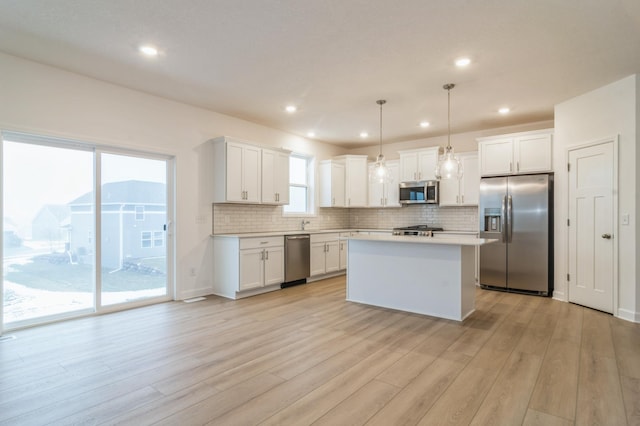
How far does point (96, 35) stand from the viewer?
3.07 m

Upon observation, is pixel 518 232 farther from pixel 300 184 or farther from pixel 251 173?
pixel 251 173

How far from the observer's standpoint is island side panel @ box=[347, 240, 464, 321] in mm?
3939

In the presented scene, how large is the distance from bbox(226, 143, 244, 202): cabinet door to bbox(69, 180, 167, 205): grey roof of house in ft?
2.96

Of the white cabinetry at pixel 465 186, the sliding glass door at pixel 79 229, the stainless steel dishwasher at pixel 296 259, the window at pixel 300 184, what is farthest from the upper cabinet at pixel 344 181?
the sliding glass door at pixel 79 229

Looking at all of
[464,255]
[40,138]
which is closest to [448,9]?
[464,255]

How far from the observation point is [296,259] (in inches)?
231

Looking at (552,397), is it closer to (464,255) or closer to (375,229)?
(464,255)

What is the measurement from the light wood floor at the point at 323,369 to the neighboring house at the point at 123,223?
2.61 feet

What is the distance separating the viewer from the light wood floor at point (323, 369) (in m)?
2.09

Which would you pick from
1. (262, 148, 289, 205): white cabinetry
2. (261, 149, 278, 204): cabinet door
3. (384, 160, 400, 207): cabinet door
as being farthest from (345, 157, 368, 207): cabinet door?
(261, 149, 278, 204): cabinet door

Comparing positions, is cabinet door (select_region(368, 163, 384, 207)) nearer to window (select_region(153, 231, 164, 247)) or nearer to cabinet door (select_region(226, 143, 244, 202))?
cabinet door (select_region(226, 143, 244, 202))

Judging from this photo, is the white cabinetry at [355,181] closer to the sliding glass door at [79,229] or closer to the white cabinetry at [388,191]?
the white cabinetry at [388,191]

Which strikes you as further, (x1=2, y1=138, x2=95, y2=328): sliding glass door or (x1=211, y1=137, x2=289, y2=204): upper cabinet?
(x1=211, y1=137, x2=289, y2=204): upper cabinet

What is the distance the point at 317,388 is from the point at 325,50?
2.97m
